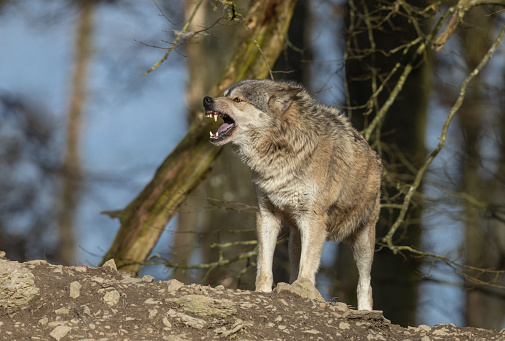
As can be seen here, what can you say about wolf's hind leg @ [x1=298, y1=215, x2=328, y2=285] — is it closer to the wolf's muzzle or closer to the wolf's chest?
the wolf's chest

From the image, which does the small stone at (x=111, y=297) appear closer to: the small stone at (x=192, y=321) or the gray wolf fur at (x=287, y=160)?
the small stone at (x=192, y=321)

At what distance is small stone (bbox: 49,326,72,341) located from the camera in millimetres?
4746

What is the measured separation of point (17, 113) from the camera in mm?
16156

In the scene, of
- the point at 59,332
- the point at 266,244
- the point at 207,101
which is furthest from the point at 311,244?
the point at 59,332

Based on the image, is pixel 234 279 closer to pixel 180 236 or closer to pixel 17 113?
pixel 180 236

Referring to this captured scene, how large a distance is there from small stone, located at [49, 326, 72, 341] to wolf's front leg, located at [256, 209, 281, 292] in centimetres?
242

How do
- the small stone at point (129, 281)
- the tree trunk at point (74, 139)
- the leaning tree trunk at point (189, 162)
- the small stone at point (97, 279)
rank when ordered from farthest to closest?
1. the tree trunk at point (74, 139)
2. the leaning tree trunk at point (189, 162)
3. the small stone at point (129, 281)
4. the small stone at point (97, 279)

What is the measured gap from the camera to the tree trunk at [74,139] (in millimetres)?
16844

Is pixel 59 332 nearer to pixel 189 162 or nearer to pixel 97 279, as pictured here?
pixel 97 279

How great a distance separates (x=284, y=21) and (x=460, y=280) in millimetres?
7455

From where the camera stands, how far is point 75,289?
531 cm

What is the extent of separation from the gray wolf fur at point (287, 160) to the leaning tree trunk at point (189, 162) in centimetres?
235

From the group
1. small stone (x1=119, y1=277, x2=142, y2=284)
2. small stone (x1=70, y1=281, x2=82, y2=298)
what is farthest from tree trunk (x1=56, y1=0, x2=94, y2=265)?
small stone (x1=70, y1=281, x2=82, y2=298)

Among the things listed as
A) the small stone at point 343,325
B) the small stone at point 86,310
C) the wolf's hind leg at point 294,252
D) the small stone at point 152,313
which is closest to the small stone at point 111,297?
the small stone at point 86,310
